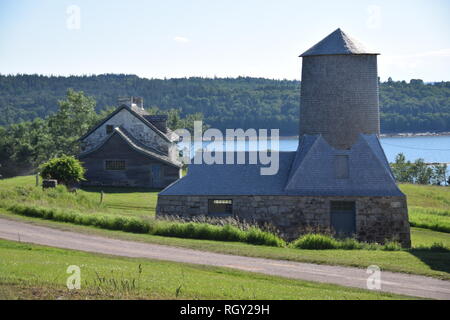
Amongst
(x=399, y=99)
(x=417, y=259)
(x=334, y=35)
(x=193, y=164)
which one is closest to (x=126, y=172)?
(x=193, y=164)

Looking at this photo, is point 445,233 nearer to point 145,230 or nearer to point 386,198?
point 386,198

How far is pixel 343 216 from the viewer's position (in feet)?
111

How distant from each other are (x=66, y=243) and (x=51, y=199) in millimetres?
11052

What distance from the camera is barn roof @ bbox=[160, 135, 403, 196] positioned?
34.4 m

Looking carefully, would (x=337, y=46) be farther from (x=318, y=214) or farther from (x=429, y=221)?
(x=429, y=221)

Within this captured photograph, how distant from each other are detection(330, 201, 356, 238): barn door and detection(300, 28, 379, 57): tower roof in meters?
8.03

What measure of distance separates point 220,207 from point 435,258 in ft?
44.7

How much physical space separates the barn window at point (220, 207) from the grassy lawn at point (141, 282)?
14.0 metres

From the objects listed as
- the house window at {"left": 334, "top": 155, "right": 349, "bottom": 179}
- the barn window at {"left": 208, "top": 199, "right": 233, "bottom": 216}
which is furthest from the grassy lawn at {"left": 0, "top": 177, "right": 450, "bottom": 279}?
the barn window at {"left": 208, "top": 199, "right": 233, "bottom": 216}

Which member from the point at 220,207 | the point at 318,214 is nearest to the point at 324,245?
the point at 318,214

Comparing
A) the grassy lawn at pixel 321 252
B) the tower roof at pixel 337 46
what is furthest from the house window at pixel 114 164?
the tower roof at pixel 337 46

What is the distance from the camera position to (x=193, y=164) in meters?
37.3

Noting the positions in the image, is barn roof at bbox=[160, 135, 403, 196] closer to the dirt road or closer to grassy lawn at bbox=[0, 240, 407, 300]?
the dirt road

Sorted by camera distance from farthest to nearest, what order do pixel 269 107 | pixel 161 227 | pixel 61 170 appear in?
pixel 269 107 < pixel 61 170 < pixel 161 227
